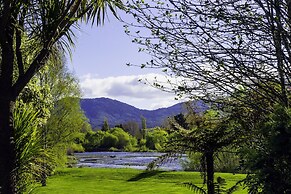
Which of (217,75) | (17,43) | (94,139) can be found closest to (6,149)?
(17,43)

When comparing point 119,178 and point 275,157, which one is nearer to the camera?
point 275,157

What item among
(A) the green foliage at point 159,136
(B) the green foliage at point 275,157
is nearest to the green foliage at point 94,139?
(A) the green foliage at point 159,136

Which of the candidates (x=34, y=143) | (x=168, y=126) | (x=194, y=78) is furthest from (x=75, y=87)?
(x=194, y=78)

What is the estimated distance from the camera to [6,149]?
15.9ft

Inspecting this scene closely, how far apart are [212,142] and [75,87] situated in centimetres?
1881

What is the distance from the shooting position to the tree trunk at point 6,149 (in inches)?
187

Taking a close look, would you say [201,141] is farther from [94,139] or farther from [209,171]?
[94,139]

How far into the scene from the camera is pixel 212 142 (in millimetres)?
6953

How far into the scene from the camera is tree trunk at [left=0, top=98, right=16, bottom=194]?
4.76 metres

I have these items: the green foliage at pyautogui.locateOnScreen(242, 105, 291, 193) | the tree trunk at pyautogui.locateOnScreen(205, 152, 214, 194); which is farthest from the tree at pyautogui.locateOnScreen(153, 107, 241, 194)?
the green foliage at pyautogui.locateOnScreen(242, 105, 291, 193)

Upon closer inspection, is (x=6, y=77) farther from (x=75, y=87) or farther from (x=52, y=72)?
(x=75, y=87)

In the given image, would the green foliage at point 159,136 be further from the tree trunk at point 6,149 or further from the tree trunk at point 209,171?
the tree trunk at point 6,149

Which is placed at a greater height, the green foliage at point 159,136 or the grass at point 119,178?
the green foliage at point 159,136

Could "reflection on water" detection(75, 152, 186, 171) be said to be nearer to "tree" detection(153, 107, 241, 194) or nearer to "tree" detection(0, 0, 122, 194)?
"tree" detection(153, 107, 241, 194)
